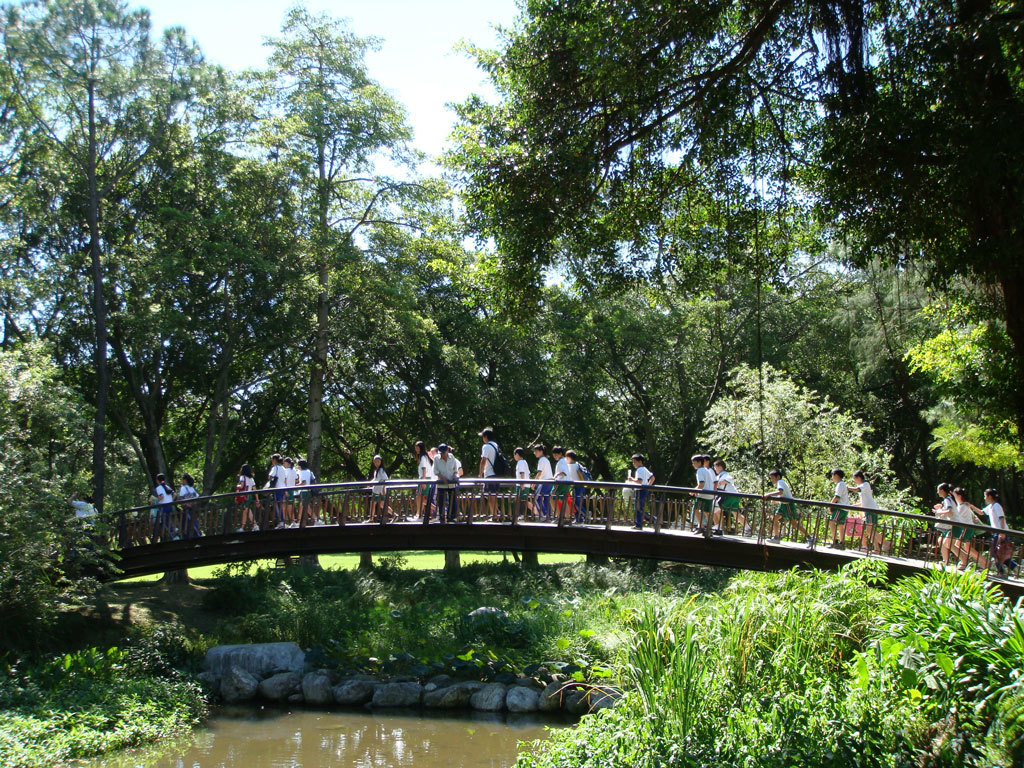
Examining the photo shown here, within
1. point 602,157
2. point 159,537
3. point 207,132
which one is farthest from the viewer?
point 207,132

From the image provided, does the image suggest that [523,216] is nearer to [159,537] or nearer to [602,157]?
[602,157]

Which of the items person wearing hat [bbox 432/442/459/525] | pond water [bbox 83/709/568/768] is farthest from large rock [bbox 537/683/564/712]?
person wearing hat [bbox 432/442/459/525]

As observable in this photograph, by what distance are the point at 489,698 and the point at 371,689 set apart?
206 centimetres

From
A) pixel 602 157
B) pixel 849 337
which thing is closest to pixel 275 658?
pixel 602 157

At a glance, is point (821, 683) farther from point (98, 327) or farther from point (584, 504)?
point (98, 327)

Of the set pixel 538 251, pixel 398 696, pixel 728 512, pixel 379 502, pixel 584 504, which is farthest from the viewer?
pixel 379 502

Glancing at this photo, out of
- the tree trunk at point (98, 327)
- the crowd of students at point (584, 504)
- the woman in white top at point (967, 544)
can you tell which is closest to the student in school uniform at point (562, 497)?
the crowd of students at point (584, 504)

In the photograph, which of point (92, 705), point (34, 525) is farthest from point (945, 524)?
point (34, 525)

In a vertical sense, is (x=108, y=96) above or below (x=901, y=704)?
above

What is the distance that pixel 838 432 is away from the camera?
70.8ft

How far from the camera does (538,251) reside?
1160 cm

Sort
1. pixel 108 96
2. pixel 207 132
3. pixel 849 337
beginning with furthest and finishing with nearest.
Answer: pixel 849 337 → pixel 207 132 → pixel 108 96

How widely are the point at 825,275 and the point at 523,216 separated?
21.9 m

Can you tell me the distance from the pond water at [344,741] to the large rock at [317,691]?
45 centimetres
